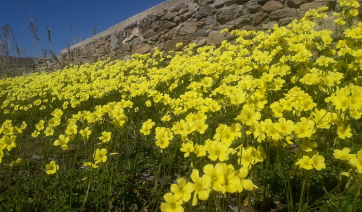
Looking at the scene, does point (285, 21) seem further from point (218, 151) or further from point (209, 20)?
point (218, 151)

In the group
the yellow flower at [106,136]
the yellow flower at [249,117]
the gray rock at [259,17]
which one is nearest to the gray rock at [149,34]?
the gray rock at [259,17]

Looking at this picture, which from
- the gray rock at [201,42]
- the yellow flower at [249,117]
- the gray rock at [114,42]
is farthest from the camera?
the gray rock at [114,42]

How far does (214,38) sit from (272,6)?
2.07m

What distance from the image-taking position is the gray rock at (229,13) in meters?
7.70

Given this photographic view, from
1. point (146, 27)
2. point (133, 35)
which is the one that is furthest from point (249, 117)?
point (133, 35)

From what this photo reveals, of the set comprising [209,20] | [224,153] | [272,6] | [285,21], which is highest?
[209,20]

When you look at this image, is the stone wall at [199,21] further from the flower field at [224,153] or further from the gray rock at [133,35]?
the flower field at [224,153]

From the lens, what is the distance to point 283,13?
6758mm

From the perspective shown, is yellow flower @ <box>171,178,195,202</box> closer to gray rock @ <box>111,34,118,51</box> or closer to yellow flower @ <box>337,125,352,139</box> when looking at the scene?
yellow flower @ <box>337,125,352,139</box>

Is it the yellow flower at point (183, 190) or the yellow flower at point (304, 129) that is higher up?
the yellow flower at point (304, 129)

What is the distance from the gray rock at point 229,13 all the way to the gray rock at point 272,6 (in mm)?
812

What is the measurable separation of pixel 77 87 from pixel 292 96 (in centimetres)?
596

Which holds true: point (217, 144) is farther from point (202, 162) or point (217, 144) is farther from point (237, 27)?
point (237, 27)

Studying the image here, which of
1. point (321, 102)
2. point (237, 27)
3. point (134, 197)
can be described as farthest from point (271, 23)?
point (134, 197)
